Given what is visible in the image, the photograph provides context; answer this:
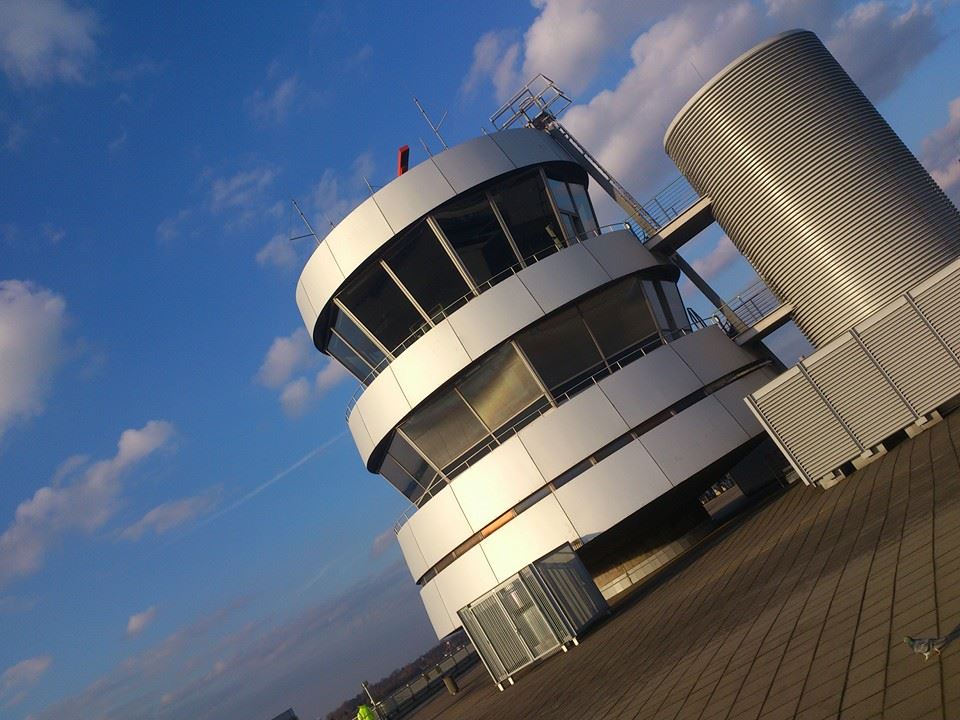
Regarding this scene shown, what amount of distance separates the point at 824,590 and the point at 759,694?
2898 millimetres

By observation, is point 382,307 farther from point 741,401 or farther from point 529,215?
point 741,401

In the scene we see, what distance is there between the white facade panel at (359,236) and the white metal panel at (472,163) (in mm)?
2563

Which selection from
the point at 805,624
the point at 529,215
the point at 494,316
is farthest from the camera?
the point at 529,215

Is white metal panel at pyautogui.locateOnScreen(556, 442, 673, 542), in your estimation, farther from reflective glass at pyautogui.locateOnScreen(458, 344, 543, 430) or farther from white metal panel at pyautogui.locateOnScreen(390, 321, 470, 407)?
white metal panel at pyautogui.locateOnScreen(390, 321, 470, 407)

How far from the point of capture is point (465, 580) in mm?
24109

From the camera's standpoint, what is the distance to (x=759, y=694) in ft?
24.7

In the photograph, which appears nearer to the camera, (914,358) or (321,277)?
(914,358)

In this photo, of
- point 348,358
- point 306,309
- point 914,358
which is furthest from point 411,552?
point 914,358

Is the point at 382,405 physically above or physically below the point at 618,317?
above

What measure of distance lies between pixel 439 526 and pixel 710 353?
10255 mm

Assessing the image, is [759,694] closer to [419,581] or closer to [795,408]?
[795,408]

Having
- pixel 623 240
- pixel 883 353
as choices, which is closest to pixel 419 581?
pixel 623 240

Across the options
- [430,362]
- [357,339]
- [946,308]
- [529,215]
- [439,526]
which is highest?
[529,215]

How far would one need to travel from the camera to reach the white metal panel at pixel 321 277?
25.4m
